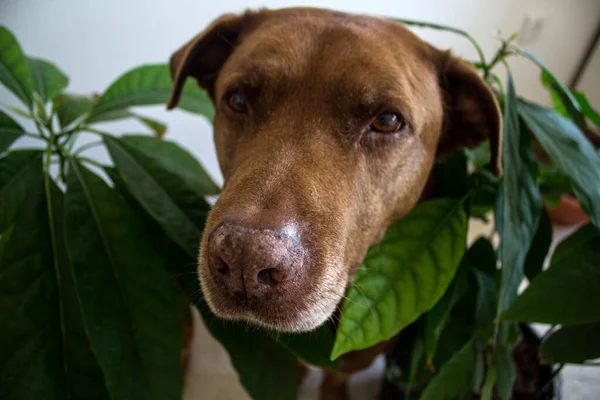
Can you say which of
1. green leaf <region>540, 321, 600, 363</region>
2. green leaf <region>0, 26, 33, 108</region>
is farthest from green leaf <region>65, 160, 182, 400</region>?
green leaf <region>540, 321, 600, 363</region>

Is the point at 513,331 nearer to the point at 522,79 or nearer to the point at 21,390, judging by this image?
the point at 21,390

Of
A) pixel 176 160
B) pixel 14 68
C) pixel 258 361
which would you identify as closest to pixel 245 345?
pixel 258 361

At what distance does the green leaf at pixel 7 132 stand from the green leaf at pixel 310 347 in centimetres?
77

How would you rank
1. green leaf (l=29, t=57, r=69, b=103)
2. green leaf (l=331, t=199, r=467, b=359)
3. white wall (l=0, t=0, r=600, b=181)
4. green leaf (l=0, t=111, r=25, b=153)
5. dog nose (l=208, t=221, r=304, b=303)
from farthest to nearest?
white wall (l=0, t=0, r=600, b=181) < green leaf (l=29, t=57, r=69, b=103) < green leaf (l=0, t=111, r=25, b=153) < green leaf (l=331, t=199, r=467, b=359) < dog nose (l=208, t=221, r=304, b=303)

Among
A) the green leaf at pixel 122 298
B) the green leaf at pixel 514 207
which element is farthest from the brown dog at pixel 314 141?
the green leaf at pixel 122 298

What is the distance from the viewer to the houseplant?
83 centimetres

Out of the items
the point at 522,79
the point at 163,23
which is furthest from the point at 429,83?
the point at 522,79

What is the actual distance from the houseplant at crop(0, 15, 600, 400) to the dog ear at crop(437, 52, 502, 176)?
0.21 ft

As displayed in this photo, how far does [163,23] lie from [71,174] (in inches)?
45.6

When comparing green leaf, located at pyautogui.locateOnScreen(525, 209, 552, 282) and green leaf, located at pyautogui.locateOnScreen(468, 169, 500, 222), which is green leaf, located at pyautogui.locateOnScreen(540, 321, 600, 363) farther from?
green leaf, located at pyautogui.locateOnScreen(468, 169, 500, 222)

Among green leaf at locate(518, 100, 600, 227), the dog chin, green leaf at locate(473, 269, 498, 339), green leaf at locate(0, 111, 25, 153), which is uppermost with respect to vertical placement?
green leaf at locate(518, 100, 600, 227)

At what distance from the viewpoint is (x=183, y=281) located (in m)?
1.06

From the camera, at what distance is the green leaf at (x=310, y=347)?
0.92m

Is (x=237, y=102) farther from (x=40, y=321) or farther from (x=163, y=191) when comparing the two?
(x=40, y=321)
